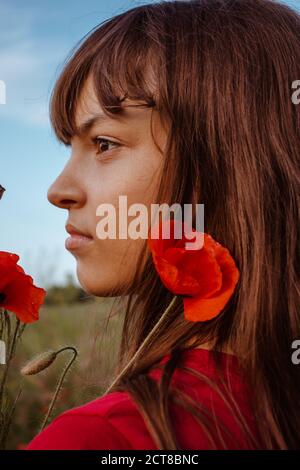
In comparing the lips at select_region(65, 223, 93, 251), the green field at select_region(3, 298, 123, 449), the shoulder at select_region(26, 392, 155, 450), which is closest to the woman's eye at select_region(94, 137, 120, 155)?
the lips at select_region(65, 223, 93, 251)

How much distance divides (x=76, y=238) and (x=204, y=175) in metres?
0.31

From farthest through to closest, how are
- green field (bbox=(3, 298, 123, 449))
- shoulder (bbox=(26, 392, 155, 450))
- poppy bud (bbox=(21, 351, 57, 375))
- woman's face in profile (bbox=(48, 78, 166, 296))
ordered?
green field (bbox=(3, 298, 123, 449)), woman's face in profile (bbox=(48, 78, 166, 296)), poppy bud (bbox=(21, 351, 57, 375)), shoulder (bbox=(26, 392, 155, 450))

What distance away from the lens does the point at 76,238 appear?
1.67 meters

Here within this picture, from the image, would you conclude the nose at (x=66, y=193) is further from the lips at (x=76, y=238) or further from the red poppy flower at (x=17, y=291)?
the red poppy flower at (x=17, y=291)

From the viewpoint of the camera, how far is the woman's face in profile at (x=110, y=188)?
1.62 m

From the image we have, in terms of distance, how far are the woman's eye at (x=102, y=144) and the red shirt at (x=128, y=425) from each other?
0.55m

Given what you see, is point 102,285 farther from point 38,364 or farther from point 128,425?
point 128,425

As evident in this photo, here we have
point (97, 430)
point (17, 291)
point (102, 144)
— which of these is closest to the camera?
point (97, 430)

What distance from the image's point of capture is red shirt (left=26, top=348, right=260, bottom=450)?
3.88ft

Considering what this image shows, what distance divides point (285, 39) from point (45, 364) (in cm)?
95

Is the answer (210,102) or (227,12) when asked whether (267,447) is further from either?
(227,12)

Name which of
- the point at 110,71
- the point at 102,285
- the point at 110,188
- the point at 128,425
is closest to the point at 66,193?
the point at 110,188

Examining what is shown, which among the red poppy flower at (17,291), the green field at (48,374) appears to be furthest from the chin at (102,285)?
the green field at (48,374)

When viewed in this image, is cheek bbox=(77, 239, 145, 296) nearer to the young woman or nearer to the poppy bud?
the young woman
